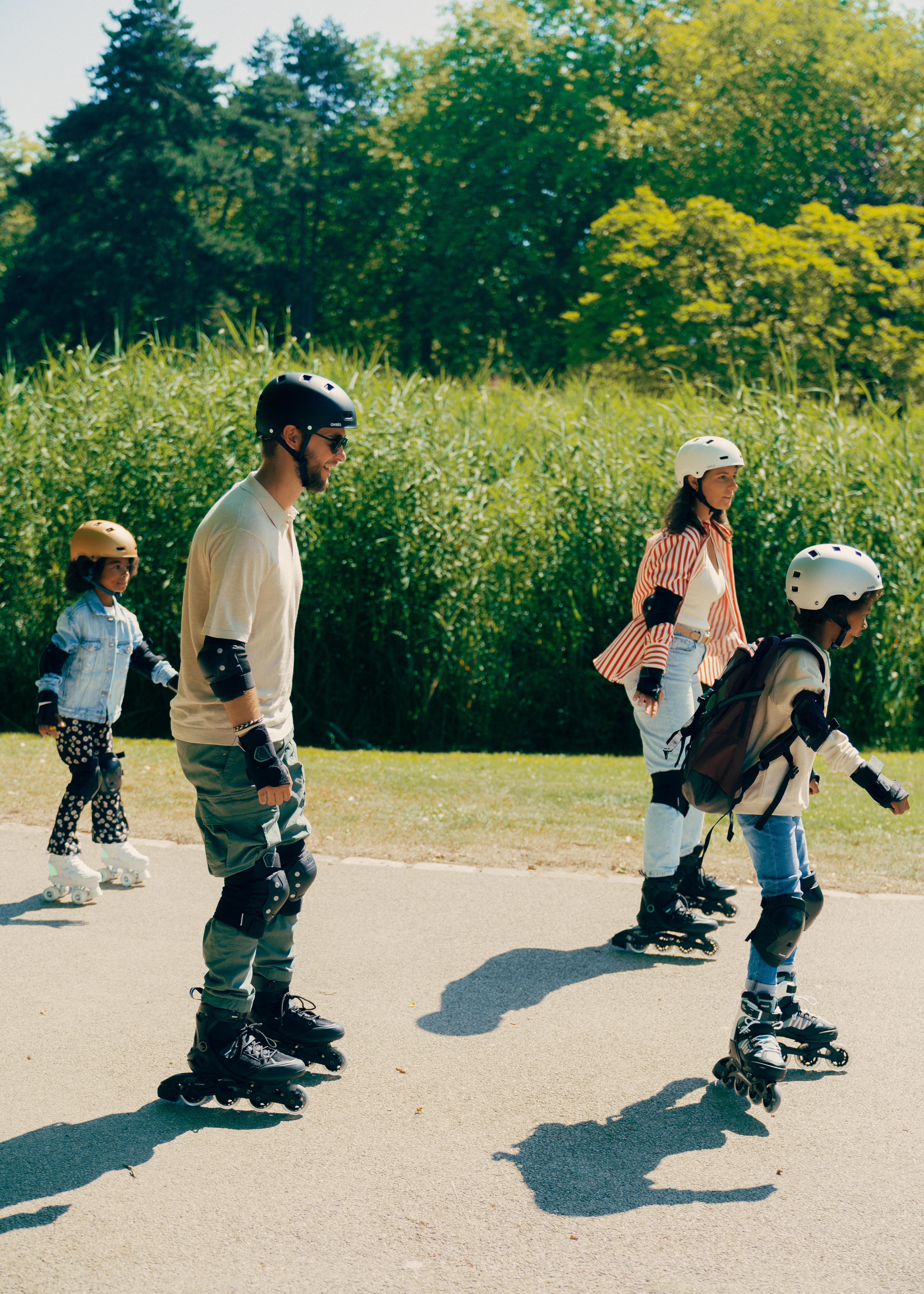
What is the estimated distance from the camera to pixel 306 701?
11.3 metres

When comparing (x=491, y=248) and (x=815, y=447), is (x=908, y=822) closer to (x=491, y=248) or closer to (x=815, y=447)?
(x=815, y=447)

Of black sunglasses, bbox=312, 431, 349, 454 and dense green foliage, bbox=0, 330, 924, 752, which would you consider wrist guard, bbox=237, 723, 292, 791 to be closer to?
black sunglasses, bbox=312, 431, 349, 454

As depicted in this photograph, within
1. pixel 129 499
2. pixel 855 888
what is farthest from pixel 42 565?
pixel 855 888

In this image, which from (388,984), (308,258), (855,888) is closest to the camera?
(388,984)

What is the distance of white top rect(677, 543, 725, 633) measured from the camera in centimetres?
523

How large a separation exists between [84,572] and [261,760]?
2658mm

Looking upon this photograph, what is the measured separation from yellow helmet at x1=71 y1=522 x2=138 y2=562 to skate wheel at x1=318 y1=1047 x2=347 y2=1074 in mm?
2586

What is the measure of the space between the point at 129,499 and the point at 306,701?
2.62 meters

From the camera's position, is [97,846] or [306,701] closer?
[97,846]

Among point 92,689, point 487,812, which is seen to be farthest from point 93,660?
point 487,812

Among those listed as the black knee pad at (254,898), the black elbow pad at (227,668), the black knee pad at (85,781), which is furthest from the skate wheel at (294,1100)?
the black knee pad at (85,781)

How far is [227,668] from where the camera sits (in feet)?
11.3

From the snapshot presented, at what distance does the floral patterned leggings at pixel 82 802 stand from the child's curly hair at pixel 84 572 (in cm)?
64

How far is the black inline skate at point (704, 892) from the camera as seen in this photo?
5.68 metres
